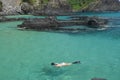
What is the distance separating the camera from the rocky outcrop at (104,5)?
16100 centimetres

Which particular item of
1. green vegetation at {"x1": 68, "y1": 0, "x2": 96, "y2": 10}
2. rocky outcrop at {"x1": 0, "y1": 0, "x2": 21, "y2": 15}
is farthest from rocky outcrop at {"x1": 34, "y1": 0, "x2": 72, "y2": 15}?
rocky outcrop at {"x1": 0, "y1": 0, "x2": 21, "y2": 15}

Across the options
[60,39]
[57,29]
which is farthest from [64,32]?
[60,39]

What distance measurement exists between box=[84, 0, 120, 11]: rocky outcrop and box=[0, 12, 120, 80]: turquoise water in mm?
91341

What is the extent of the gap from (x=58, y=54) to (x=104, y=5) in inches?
4739

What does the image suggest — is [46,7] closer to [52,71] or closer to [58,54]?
[58,54]

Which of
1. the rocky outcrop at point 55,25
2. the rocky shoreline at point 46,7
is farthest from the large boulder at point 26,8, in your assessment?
the rocky outcrop at point 55,25

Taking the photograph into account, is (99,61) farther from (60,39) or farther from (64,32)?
(64,32)

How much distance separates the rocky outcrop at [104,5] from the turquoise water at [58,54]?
91341mm

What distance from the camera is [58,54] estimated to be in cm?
4762

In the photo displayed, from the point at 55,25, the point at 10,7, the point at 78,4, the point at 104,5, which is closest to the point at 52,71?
the point at 55,25

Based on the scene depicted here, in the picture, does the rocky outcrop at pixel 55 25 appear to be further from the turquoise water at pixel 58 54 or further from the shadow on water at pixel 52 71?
the shadow on water at pixel 52 71

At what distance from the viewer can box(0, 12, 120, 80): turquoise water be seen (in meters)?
36.9

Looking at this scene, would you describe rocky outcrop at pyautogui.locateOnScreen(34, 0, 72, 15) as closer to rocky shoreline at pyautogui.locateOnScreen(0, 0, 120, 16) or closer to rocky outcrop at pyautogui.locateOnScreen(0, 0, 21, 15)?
rocky shoreline at pyautogui.locateOnScreen(0, 0, 120, 16)

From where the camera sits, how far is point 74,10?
158 m
